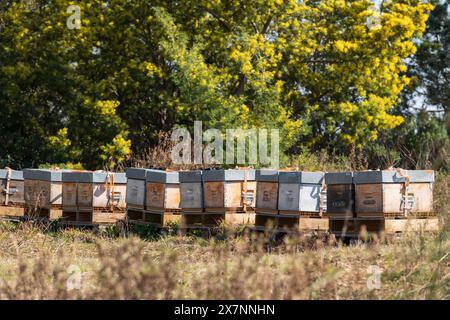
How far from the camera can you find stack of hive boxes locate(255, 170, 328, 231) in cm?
1070

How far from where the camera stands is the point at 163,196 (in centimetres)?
1216

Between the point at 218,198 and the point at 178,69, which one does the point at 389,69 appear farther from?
the point at 218,198

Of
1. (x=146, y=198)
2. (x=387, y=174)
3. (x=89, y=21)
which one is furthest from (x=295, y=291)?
(x=89, y=21)

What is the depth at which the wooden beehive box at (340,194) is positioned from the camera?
10422 millimetres

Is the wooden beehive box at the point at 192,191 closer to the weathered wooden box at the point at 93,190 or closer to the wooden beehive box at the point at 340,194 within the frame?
the weathered wooden box at the point at 93,190

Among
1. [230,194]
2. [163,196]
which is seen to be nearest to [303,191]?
[230,194]

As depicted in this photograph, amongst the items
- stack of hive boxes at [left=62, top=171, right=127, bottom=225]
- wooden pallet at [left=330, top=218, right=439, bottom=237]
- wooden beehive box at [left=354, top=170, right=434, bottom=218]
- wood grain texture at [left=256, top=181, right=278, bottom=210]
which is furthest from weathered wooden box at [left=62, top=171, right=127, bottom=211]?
wooden beehive box at [left=354, top=170, right=434, bottom=218]

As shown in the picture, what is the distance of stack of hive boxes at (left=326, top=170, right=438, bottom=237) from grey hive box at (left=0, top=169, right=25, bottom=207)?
20.4ft

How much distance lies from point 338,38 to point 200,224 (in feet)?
33.1

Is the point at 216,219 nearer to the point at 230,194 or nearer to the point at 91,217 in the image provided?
the point at 230,194

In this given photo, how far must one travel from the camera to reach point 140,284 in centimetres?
486

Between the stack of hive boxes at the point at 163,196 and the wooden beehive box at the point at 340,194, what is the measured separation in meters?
2.78

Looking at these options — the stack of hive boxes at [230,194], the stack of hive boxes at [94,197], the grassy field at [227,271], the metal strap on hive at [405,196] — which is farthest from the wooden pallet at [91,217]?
the metal strap on hive at [405,196]
